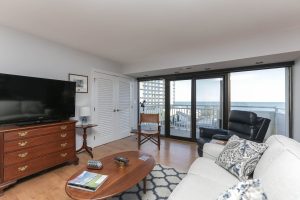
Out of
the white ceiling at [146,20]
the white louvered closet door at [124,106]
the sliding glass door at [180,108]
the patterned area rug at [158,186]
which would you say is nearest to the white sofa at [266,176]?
the patterned area rug at [158,186]

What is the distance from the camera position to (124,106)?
4918 millimetres

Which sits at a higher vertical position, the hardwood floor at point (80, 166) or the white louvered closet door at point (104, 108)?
the white louvered closet door at point (104, 108)

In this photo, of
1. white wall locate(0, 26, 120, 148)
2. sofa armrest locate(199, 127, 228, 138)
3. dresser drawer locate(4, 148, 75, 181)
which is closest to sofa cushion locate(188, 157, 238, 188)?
sofa armrest locate(199, 127, 228, 138)

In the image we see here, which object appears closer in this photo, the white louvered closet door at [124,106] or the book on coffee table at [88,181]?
the book on coffee table at [88,181]

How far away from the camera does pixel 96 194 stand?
133 cm

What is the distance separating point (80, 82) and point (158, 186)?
106 inches

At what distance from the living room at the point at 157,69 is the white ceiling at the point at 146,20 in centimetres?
2

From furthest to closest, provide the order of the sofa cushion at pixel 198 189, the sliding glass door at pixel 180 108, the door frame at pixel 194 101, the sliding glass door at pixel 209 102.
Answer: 1. the sliding glass door at pixel 180 108
2. the sliding glass door at pixel 209 102
3. the door frame at pixel 194 101
4. the sofa cushion at pixel 198 189

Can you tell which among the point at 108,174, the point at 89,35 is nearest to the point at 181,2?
the point at 89,35

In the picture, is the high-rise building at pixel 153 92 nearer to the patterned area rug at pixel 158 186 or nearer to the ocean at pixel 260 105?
the ocean at pixel 260 105

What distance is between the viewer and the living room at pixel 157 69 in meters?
1.97

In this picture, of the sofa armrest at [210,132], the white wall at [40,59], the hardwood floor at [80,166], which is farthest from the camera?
the sofa armrest at [210,132]

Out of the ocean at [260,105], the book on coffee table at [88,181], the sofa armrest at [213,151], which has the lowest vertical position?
the book on coffee table at [88,181]

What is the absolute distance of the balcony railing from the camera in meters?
3.57
